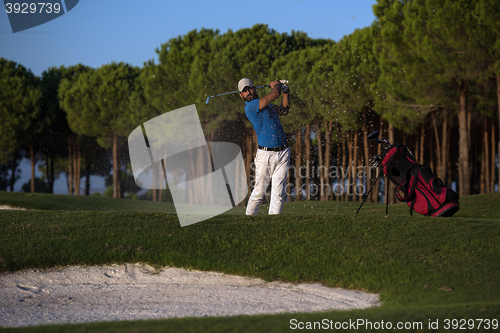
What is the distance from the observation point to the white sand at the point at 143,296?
215 inches

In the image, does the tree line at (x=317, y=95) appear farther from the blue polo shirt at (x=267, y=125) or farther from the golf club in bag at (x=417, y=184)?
the blue polo shirt at (x=267, y=125)

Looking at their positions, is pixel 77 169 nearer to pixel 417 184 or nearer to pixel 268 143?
pixel 268 143

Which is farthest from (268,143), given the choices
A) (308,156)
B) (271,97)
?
(308,156)

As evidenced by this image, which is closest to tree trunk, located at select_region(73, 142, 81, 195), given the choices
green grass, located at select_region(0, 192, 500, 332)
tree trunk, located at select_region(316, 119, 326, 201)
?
tree trunk, located at select_region(316, 119, 326, 201)

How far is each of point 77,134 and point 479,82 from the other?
29927mm

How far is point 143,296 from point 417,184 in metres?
5.55

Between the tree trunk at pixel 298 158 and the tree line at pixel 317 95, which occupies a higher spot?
the tree line at pixel 317 95

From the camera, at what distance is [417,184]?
9.38 m

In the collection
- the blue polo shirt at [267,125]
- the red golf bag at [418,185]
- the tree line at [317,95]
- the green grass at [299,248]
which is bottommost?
the green grass at [299,248]

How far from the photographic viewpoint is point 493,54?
Answer: 20.5 m

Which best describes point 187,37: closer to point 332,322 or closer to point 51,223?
point 51,223

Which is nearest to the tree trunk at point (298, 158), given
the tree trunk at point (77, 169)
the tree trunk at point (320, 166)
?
the tree trunk at point (320, 166)

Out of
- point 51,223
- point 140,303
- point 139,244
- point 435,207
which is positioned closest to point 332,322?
point 140,303

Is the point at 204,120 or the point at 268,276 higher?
the point at 204,120
